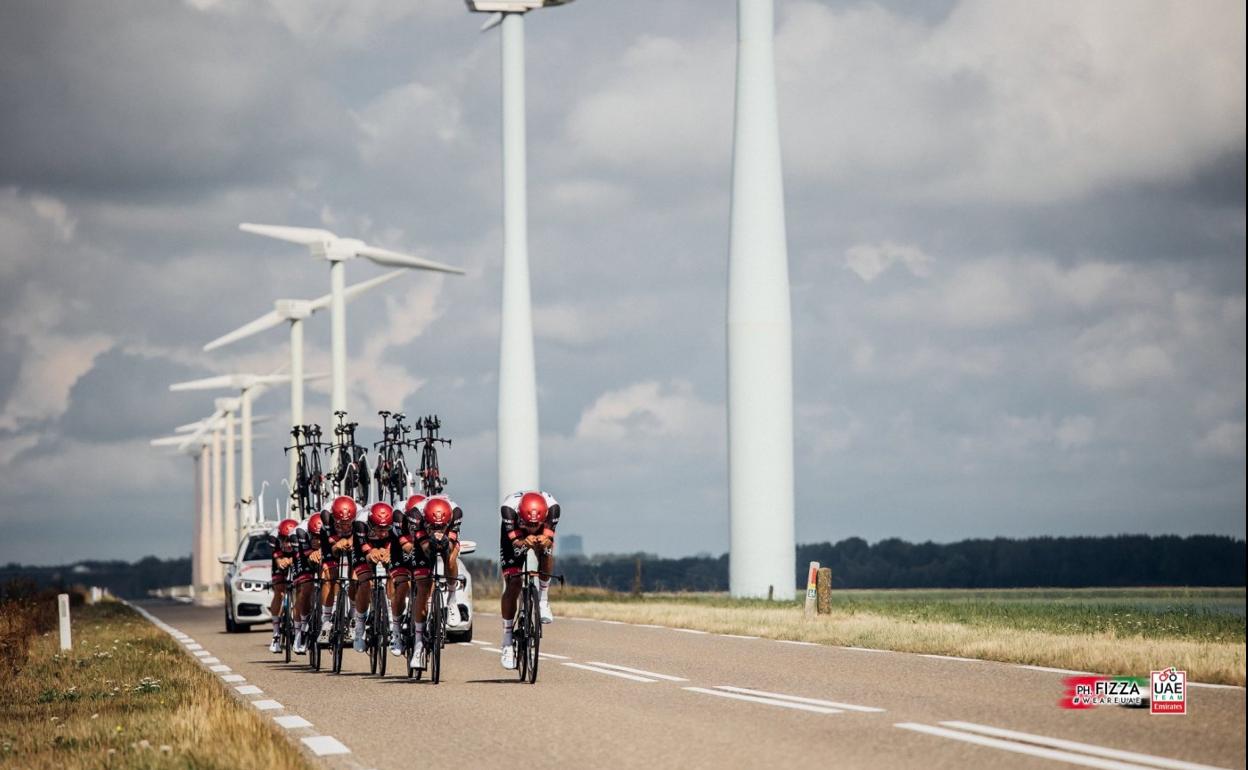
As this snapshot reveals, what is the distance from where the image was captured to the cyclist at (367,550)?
715 inches

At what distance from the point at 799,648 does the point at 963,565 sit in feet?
215

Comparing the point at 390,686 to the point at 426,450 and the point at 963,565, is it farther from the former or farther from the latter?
the point at 963,565

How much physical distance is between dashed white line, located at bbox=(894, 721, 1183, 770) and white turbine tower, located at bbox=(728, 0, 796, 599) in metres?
25.8

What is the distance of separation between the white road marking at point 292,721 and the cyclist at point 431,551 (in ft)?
9.59

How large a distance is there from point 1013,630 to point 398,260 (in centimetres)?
3443

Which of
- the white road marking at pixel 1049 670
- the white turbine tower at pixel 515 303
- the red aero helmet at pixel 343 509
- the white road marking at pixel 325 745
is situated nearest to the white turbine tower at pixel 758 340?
the white turbine tower at pixel 515 303

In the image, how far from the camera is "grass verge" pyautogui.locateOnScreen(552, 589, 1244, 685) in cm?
1591

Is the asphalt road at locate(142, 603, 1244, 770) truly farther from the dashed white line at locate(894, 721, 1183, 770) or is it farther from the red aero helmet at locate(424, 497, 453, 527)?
the red aero helmet at locate(424, 497, 453, 527)

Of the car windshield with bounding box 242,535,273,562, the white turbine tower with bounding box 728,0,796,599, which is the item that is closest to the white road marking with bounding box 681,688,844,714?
the car windshield with bounding box 242,535,273,562

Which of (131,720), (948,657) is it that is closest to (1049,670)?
(948,657)

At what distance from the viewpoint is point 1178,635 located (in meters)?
19.5

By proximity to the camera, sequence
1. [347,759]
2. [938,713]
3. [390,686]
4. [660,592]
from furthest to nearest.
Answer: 1. [660,592]
2. [390,686]
3. [938,713]
4. [347,759]

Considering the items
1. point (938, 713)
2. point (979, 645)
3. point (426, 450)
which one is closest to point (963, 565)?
point (426, 450)

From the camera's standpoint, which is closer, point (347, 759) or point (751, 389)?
point (347, 759)
